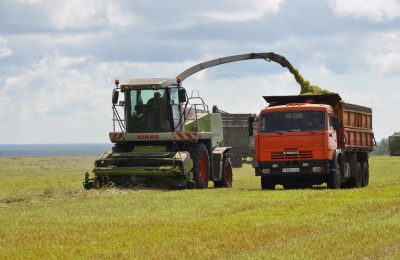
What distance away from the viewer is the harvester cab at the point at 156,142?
90.3 feet

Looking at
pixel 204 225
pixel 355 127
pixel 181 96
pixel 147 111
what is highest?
pixel 181 96

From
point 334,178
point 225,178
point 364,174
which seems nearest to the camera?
point 334,178

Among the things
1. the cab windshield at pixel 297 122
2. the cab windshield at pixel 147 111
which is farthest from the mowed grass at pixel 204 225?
the cab windshield at pixel 147 111

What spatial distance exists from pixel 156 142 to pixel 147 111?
1.09 metres

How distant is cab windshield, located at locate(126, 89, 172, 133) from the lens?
2873cm

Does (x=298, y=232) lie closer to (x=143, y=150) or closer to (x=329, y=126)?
(x=329, y=126)

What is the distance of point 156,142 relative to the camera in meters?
29.2

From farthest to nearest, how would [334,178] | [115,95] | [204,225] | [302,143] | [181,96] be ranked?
[181,96]
[115,95]
[334,178]
[302,143]
[204,225]

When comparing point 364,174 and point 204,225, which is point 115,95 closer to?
point 364,174

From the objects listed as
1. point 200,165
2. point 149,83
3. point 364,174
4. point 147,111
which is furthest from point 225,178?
point 364,174

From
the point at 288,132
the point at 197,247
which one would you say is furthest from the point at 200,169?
the point at 197,247

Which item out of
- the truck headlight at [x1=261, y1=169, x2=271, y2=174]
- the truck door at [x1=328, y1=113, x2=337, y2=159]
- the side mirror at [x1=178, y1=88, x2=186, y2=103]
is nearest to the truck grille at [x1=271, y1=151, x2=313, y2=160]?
the truck headlight at [x1=261, y1=169, x2=271, y2=174]

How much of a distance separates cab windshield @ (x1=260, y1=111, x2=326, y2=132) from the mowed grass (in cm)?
288

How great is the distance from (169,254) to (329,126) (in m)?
15.3
